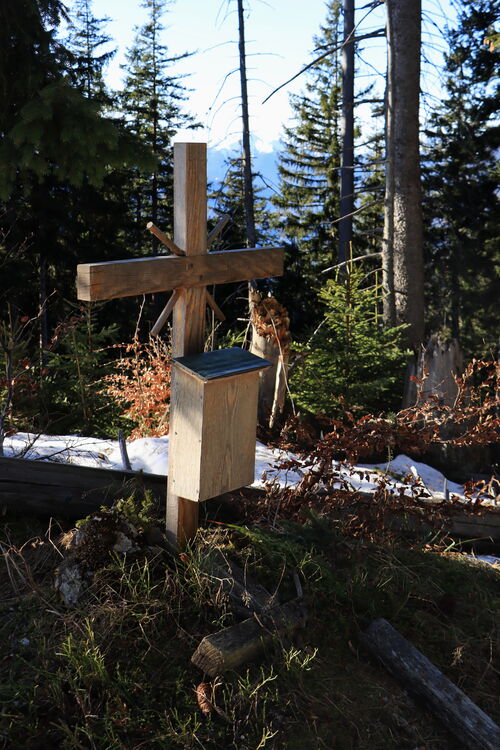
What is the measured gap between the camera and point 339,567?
3.93 m

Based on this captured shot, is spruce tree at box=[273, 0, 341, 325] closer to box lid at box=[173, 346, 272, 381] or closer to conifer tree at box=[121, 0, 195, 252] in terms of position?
conifer tree at box=[121, 0, 195, 252]

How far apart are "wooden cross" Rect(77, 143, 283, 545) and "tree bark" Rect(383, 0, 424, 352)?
19.3 feet

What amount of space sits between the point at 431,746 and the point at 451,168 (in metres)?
15.1

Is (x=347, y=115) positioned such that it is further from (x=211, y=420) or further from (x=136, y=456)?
(x=211, y=420)

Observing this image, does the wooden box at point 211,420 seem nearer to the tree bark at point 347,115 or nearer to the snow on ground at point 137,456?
the snow on ground at point 137,456

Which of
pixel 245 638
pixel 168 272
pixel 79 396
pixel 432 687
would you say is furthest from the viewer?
pixel 79 396

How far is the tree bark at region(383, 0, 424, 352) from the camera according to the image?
8.94 metres

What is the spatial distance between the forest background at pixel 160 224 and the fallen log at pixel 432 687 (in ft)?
7.38

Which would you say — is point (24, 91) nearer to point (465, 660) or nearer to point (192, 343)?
point (192, 343)

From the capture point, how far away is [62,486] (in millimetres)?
4320

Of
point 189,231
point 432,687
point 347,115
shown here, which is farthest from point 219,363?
point 347,115

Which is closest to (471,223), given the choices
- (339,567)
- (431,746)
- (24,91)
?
(24,91)

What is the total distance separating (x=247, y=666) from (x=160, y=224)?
16099 millimetres

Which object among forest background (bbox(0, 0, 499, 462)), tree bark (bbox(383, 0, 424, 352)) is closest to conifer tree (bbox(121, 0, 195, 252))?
forest background (bbox(0, 0, 499, 462))
